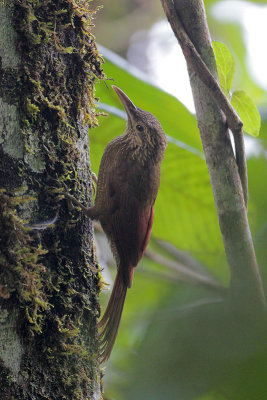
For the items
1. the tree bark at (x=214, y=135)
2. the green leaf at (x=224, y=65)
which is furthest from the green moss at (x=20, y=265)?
the green leaf at (x=224, y=65)

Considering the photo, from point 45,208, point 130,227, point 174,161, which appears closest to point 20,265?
point 45,208

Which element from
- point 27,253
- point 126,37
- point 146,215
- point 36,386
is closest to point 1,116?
point 27,253

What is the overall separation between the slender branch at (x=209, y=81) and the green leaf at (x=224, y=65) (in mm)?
94

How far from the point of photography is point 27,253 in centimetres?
120

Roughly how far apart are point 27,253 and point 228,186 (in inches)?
21.8

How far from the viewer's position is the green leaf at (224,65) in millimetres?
1308

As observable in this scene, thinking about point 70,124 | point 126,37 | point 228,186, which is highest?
point 228,186

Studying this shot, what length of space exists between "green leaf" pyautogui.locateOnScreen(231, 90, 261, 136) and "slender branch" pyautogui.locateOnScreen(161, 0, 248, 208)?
11 centimetres

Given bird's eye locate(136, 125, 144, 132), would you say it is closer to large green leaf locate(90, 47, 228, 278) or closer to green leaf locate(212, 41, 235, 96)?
large green leaf locate(90, 47, 228, 278)

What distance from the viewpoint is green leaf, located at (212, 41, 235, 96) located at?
1.31 meters

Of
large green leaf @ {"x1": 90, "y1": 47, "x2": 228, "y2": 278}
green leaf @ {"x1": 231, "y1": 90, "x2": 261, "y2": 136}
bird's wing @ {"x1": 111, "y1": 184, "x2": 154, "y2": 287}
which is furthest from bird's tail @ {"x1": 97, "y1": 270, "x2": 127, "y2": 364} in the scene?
green leaf @ {"x1": 231, "y1": 90, "x2": 261, "y2": 136}

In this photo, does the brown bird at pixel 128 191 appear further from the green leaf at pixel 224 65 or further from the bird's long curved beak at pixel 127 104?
the green leaf at pixel 224 65

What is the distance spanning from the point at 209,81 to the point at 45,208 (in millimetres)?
587

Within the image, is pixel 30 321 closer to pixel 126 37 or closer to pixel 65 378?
pixel 65 378
